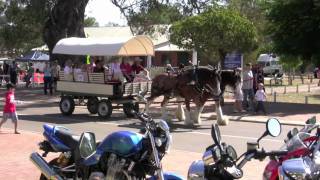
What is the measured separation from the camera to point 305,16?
26.3 m

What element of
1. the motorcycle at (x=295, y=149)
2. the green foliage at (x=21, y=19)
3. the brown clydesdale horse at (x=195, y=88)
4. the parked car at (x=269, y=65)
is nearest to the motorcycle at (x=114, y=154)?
the motorcycle at (x=295, y=149)

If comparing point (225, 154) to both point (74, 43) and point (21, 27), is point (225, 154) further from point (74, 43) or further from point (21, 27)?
point (21, 27)

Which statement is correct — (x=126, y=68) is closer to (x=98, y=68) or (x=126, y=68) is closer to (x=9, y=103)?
(x=98, y=68)

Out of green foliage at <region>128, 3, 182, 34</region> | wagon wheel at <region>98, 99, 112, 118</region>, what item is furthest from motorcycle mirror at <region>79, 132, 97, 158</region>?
green foliage at <region>128, 3, 182, 34</region>

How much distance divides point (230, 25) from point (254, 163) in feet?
76.5

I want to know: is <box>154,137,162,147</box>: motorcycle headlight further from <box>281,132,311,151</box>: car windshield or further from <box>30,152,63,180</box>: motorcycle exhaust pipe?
<box>30,152,63,180</box>: motorcycle exhaust pipe

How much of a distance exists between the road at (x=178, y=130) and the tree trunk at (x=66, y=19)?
11.4 m

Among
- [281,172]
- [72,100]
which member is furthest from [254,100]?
[281,172]

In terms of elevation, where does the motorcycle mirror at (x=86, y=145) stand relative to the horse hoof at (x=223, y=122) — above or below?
above

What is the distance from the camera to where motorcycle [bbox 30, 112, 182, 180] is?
6.39m

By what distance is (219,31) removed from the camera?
33.8m

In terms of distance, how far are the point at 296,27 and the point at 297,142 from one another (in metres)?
22.0

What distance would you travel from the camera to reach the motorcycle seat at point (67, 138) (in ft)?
24.6

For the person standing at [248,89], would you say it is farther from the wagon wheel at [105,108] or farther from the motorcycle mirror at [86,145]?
the motorcycle mirror at [86,145]
